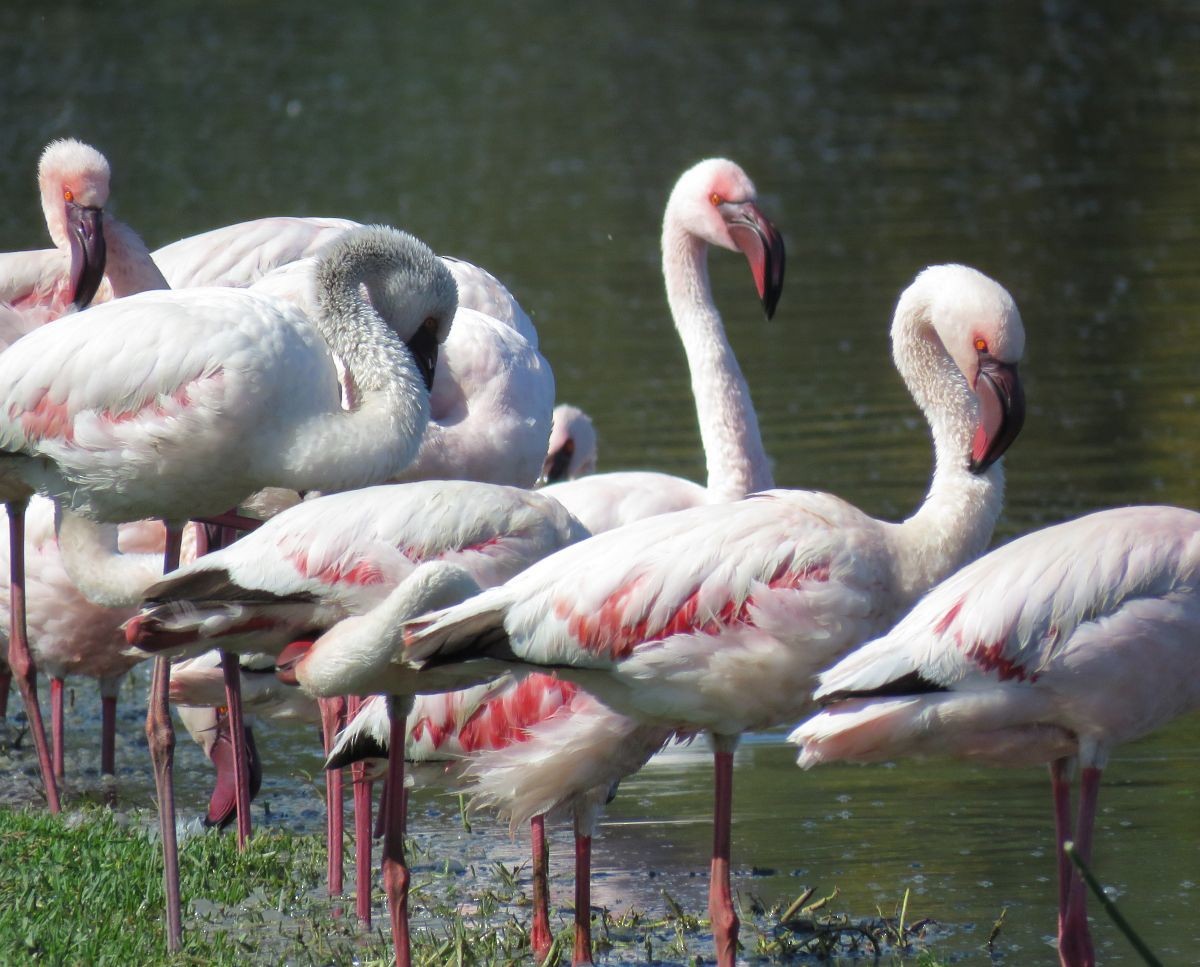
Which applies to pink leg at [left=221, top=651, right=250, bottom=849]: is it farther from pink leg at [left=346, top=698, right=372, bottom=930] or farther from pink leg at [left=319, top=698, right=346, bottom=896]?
pink leg at [left=346, top=698, right=372, bottom=930]

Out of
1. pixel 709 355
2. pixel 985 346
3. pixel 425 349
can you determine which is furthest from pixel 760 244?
pixel 985 346

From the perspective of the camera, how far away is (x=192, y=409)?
17.1 feet

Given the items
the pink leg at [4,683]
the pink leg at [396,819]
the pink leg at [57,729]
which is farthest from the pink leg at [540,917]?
the pink leg at [4,683]

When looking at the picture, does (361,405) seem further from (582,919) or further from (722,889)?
(722,889)

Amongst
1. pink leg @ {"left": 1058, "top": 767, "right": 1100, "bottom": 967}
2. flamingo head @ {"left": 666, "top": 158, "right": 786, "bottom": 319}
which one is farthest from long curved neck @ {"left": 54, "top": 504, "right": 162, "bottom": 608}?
pink leg @ {"left": 1058, "top": 767, "right": 1100, "bottom": 967}

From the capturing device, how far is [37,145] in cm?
2322

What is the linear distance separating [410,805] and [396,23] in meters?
30.9

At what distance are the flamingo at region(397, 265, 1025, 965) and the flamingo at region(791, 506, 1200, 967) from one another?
0.16 meters

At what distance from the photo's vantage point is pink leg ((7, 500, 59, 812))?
247 inches

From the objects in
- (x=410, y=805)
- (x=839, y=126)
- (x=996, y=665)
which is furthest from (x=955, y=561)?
(x=839, y=126)

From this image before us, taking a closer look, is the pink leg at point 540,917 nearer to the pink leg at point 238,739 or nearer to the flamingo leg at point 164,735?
the flamingo leg at point 164,735

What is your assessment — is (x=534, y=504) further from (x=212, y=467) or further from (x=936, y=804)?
(x=936, y=804)

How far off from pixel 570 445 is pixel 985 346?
14.3ft

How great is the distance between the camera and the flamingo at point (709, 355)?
6.65 metres
